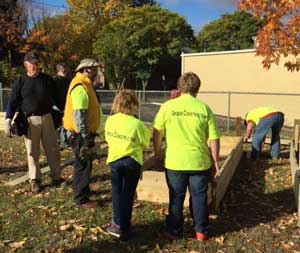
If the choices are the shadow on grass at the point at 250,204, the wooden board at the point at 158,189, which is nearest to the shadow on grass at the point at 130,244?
the shadow on grass at the point at 250,204

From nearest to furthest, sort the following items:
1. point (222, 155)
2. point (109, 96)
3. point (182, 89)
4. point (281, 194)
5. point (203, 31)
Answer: point (182, 89) → point (281, 194) → point (222, 155) → point (109, 96) → point (203, 31)

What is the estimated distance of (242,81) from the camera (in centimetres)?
2811

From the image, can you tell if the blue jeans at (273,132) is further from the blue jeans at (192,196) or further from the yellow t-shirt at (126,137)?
the yellow t-shirt at (126,137)

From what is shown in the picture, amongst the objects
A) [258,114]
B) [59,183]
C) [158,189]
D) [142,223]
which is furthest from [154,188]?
[258,114]

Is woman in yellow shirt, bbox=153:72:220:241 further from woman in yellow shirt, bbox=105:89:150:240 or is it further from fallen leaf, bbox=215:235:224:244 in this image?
woman in yellow shirt, bbox=105:89:150:240

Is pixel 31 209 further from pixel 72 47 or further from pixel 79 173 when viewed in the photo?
pixel 72 47

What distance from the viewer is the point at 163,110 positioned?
17.2 feet

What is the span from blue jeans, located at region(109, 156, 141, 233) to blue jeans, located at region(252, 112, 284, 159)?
16.5ft

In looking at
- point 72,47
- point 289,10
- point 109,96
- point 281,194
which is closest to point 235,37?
point 72,47

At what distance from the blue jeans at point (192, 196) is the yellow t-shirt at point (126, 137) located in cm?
41

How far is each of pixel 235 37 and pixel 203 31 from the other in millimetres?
6482

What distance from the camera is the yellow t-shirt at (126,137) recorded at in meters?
5.16

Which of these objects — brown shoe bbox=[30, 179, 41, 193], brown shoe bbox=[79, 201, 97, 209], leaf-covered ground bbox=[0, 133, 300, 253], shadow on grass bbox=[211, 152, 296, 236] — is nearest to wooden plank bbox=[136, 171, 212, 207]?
leaf-covered ground bbox=[0, 133, 300, 253]

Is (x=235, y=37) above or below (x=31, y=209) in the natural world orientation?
above
